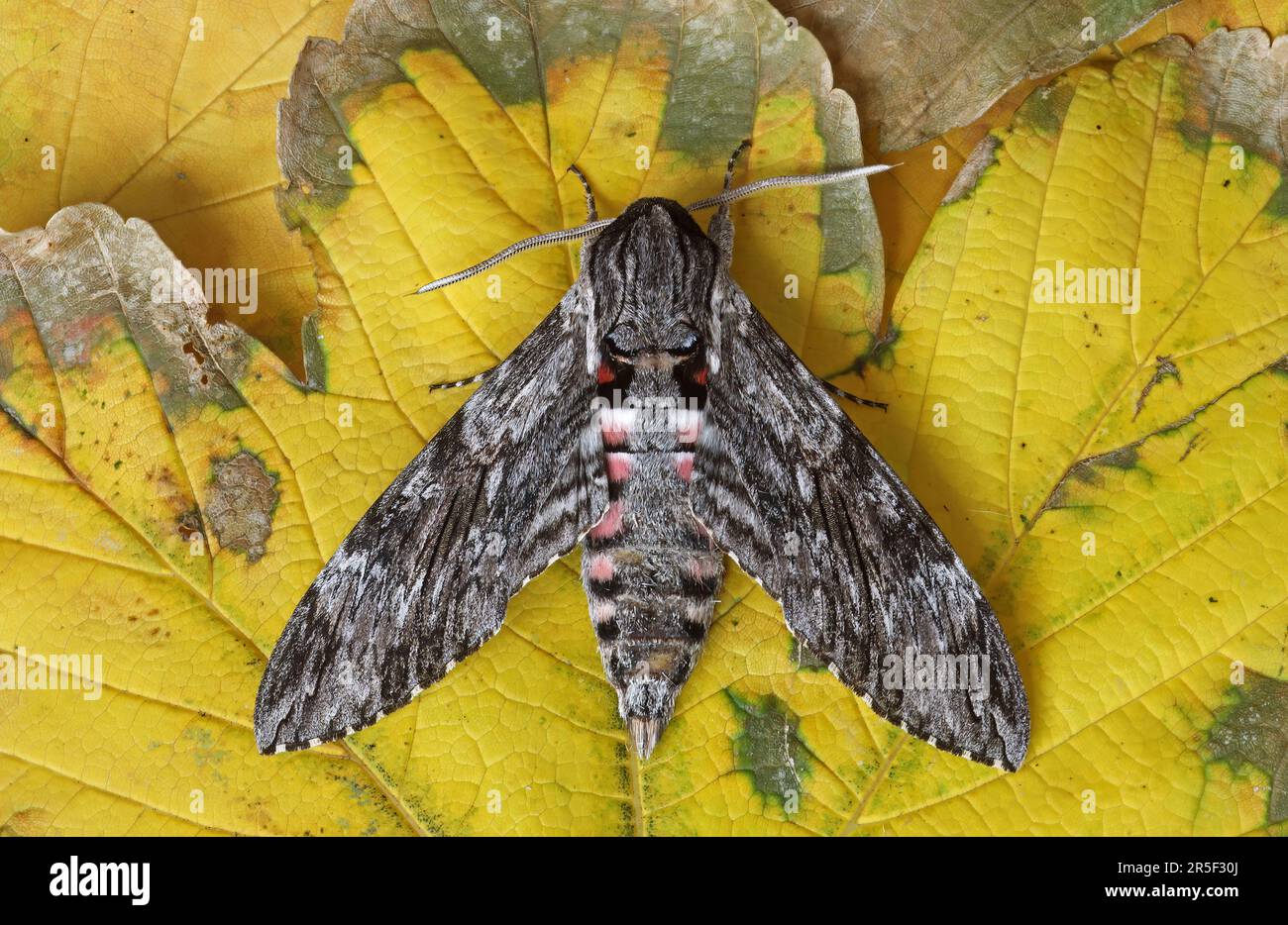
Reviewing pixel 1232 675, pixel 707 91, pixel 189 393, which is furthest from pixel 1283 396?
pixel 189 393

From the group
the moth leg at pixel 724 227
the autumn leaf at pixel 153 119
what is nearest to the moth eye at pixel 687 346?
the moth leg at pixel 724 227

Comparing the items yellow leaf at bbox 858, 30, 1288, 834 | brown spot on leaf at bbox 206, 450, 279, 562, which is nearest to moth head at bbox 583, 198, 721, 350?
yellow leaf at bbox 858, 30, 1288, 834

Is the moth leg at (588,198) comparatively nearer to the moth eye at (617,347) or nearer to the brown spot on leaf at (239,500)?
the moth eye at (617,347)

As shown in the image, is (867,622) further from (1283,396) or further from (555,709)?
(1283,396)

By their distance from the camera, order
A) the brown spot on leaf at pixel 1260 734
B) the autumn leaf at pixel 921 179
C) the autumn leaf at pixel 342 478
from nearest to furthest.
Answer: the brown spot on leaf at pixel 1260 734 → the autumn leaf at pixel 342 478 → the autumn leaf at pixel 921 179

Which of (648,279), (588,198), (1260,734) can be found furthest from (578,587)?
(1260,734)

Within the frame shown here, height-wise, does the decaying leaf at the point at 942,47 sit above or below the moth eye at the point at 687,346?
above

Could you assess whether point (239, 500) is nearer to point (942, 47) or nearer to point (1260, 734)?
point (942, 47)
